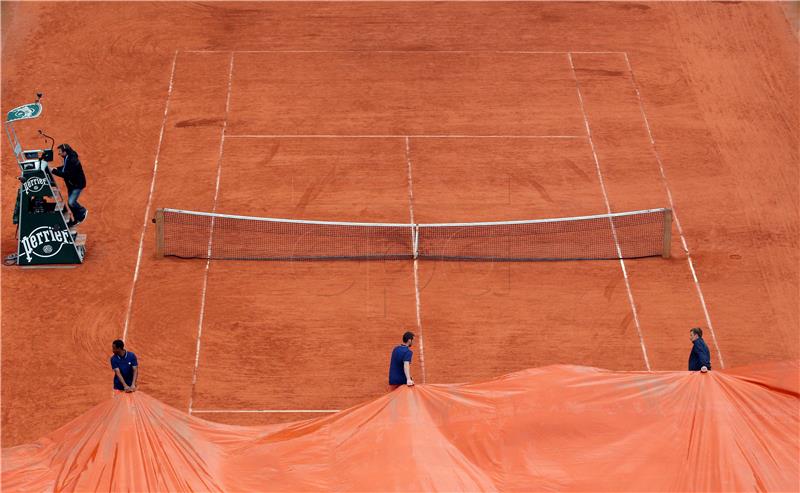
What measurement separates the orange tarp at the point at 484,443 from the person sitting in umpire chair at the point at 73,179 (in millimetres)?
7998

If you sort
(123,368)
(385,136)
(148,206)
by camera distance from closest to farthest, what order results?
(123,368) → (148,206) → (385,136)

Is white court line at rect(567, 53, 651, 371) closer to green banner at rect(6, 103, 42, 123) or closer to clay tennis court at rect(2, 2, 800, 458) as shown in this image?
clay tennis court at rect(2, 2, 800, 458)

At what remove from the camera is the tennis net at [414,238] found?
2555 centimetres

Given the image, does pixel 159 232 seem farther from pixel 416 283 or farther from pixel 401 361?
pixel 401 361

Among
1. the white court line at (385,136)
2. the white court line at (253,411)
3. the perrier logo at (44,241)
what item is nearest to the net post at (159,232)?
the perrier logo at (44,241)

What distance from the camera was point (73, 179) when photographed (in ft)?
82.8

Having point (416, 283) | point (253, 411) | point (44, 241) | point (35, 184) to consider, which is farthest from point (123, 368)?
point (416, 283)

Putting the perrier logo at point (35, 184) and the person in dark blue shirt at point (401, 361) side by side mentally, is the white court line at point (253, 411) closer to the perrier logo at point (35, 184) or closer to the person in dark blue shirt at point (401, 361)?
the person in dark blue shirt at point (401, 361)

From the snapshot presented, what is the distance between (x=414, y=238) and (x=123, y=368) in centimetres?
792

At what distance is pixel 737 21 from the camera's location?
3444cm

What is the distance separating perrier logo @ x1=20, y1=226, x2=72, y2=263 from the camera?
81.9 ft

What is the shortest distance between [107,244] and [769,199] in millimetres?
14575

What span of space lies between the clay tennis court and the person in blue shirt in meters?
2.26

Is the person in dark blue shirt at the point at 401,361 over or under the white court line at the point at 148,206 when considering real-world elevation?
under
